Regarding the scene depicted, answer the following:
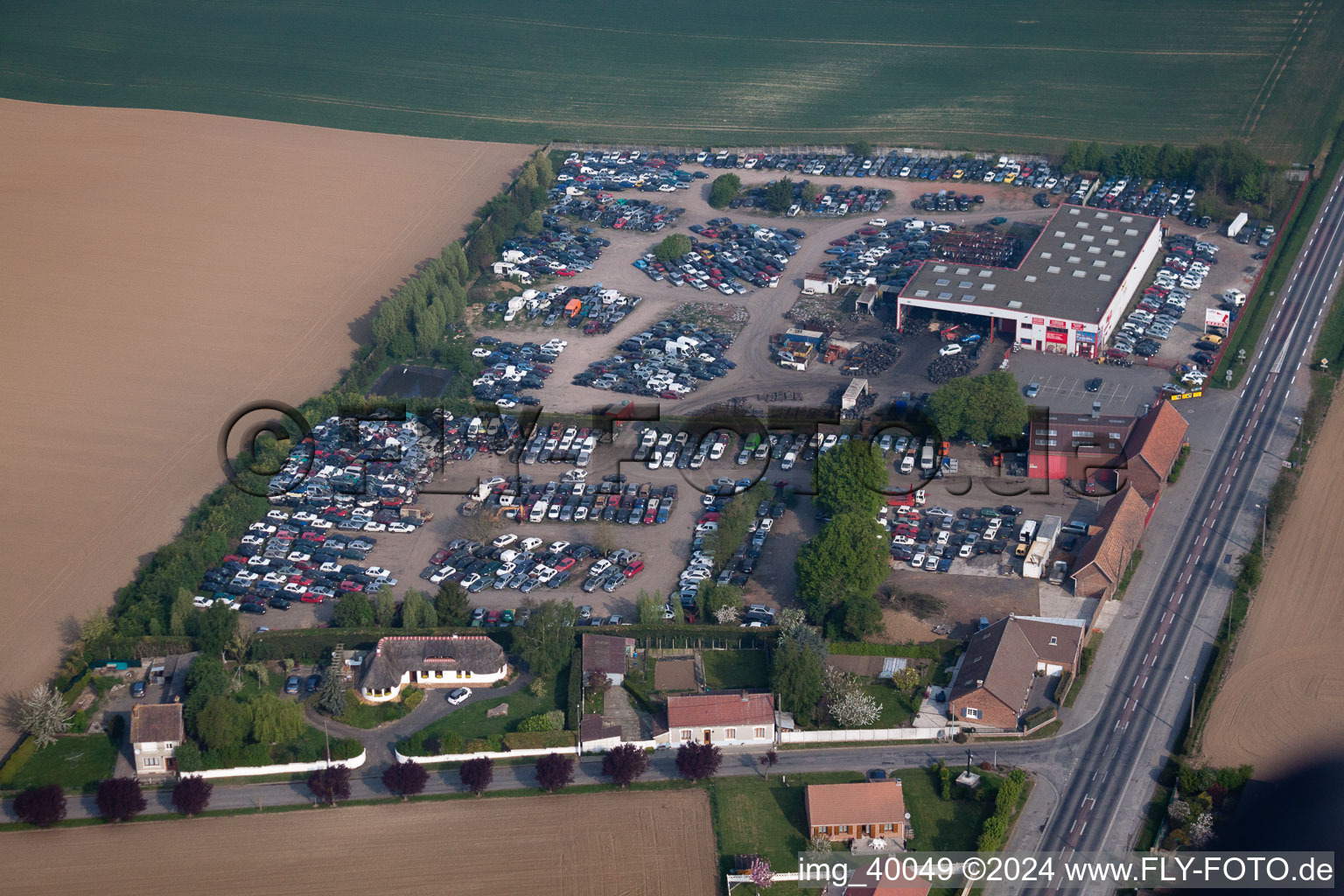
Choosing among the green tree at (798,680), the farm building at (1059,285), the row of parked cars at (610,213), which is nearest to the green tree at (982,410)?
the farm building at (1059,285)

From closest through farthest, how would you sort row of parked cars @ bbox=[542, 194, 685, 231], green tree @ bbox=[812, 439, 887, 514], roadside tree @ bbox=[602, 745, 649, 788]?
roadside tree @ bbox=[602, 745, 649, 788] → green tree @ bbox=[812, 439, 887, 514] → row of parked cars @ bbox=[542, 194, 685, 231]

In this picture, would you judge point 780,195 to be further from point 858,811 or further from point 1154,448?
point 858,811

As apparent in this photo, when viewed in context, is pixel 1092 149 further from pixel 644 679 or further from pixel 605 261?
pixel 644 679

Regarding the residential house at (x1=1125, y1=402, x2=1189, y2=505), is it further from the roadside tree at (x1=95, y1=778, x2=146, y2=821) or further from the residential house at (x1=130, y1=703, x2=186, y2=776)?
the roadside tree at (x1=95, y1=778, x2=146, y2=821)

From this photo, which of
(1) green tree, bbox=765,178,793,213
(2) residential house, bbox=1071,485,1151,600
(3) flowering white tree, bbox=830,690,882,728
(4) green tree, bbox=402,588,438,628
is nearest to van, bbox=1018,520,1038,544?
(2) residential house, bbox=1071,485,1151,600

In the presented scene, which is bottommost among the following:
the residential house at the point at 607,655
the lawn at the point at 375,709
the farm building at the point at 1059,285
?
the lawn at the point at 375,709

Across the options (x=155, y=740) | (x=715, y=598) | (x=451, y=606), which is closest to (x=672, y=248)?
(x=715, y=598)

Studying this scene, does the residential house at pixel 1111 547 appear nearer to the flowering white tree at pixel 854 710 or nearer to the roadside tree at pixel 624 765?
the flowering white tree at pixel 854 710
